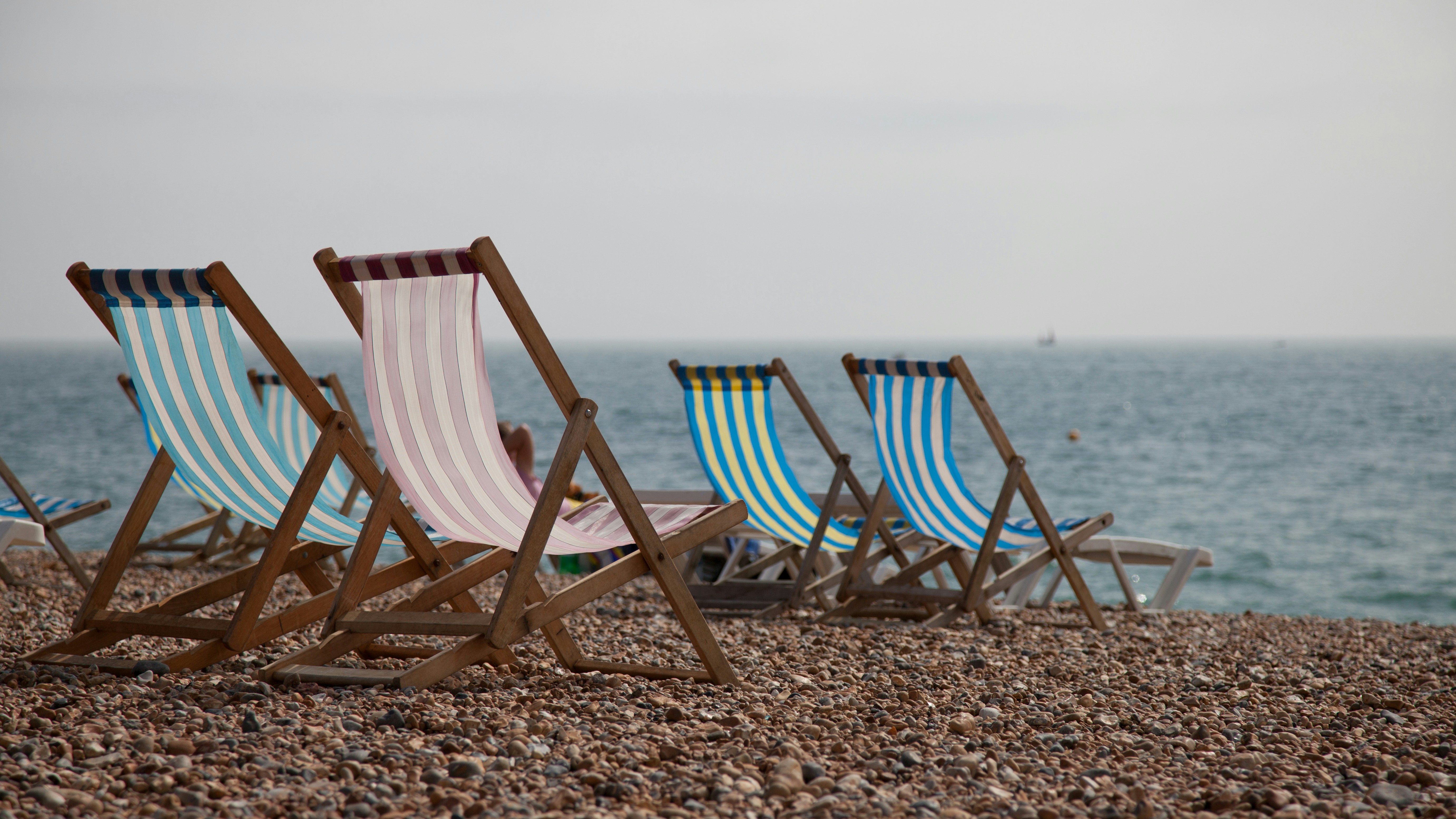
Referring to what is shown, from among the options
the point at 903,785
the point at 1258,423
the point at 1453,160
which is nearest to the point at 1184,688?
the point at 903,785

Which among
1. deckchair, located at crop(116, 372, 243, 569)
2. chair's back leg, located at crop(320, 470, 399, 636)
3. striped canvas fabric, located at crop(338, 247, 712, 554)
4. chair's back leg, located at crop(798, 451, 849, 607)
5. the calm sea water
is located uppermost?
striped canvas fabric, located at crop(338, 247, 712, 554)

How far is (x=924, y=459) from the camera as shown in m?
4.54

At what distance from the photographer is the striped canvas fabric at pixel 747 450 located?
16.3 ft

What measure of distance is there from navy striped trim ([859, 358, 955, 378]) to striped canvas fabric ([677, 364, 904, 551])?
564mm

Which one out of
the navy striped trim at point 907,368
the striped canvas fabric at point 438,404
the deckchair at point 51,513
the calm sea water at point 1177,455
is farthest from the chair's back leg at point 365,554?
the calm sea water at point 1177,455

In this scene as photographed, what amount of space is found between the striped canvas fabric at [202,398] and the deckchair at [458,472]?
0.33 meters

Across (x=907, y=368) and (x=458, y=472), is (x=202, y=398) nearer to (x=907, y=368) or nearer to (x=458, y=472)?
(x=458, y=472)

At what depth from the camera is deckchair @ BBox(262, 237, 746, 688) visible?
252 cm

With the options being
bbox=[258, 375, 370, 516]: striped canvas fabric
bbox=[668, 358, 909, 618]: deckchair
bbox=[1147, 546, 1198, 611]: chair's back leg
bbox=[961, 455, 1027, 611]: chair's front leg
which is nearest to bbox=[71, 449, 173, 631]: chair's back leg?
bbox=[668, 358, 909, 618]: deckchair

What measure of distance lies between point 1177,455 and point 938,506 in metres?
24.4

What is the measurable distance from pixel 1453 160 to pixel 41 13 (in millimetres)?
70356

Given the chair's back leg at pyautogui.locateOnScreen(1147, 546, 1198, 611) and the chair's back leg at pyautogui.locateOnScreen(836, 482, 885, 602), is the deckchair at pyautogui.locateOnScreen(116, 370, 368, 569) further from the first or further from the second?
the chair's back leg at pyautogui.locateOnScreen(1147, 546, 1198, 611)

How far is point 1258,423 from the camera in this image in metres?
35.0

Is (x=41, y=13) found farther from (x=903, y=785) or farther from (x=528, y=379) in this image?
(x=903, y=785)
